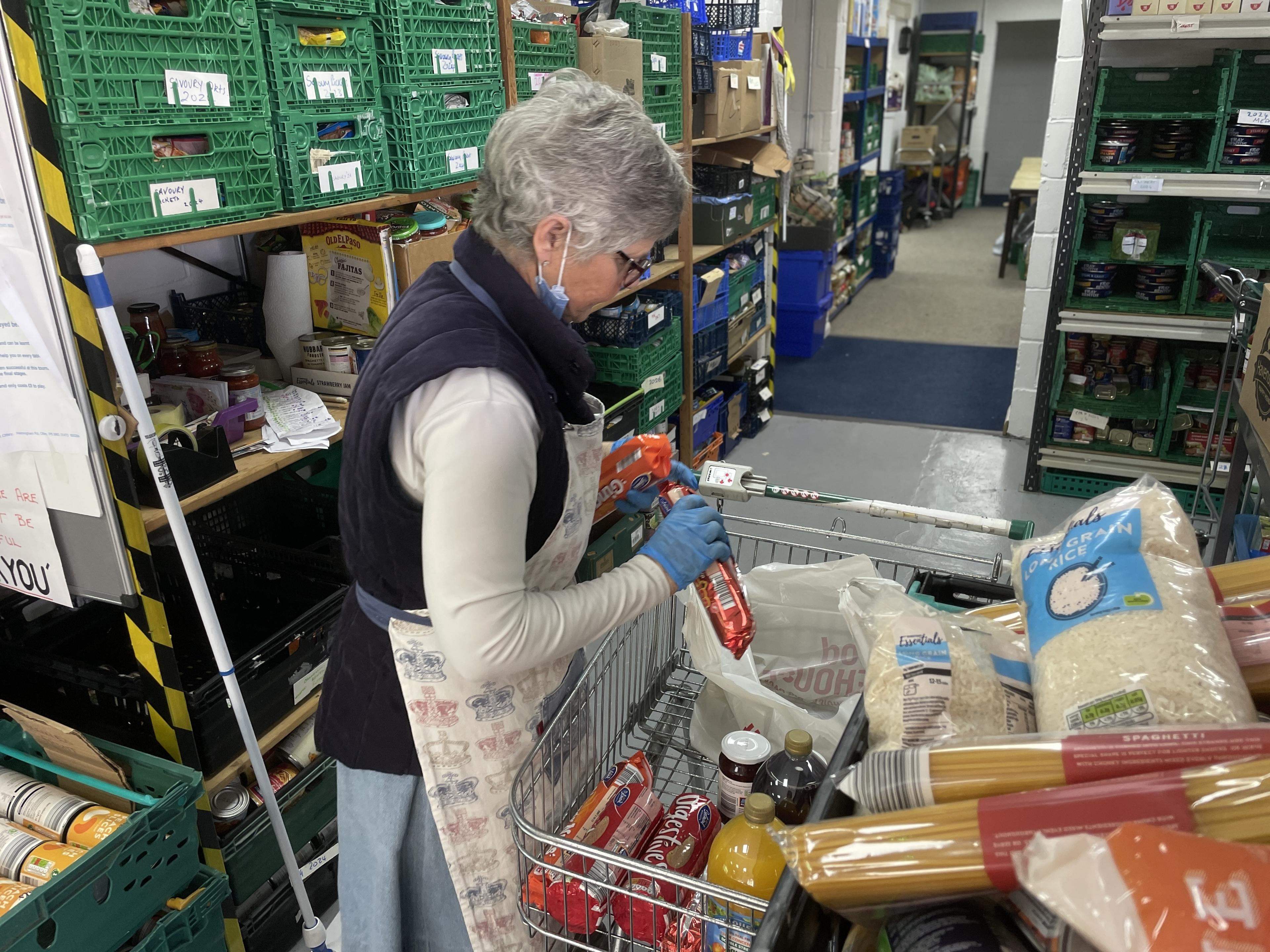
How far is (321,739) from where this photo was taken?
144 cm

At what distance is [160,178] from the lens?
1.57 m

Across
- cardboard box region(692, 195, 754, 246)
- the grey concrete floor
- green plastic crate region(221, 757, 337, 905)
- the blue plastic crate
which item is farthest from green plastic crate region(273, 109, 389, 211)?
the grey concrete floor

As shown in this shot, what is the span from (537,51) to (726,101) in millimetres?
1652

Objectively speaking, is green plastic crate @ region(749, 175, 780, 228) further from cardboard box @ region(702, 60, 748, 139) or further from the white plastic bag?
the white plastic bag

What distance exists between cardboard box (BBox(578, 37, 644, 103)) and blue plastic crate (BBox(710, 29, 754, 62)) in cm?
101

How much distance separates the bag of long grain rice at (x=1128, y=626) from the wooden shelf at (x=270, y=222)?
1.51 meters

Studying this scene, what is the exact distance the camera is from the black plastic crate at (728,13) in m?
4.36

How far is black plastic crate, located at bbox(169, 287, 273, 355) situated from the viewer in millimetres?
2402

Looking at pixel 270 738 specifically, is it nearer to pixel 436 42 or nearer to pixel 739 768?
pixel 739 768

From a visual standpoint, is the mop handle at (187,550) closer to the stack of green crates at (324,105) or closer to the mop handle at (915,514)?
the stack of green crates at (324,105)

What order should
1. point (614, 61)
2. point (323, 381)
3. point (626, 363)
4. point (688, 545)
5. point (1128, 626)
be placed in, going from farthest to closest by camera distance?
point (626, 363) → point (614, 61) → point (323, 381) → point (688, 545) → point (1128, 626)

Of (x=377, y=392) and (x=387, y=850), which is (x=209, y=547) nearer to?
(x=387, y=850)

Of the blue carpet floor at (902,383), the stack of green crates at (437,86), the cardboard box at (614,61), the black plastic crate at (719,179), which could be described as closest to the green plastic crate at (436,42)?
the stack of green crates at (437,86)

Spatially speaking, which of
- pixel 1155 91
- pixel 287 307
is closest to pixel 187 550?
pixel 287 307
